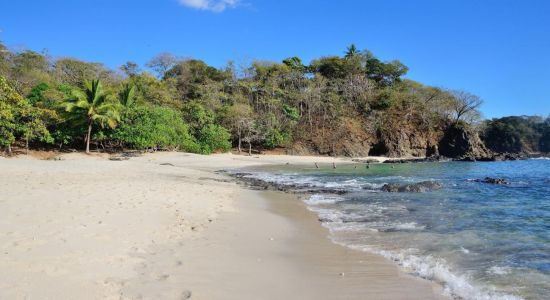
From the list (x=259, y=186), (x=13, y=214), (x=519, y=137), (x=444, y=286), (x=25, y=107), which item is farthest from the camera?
(x=519, y=137)

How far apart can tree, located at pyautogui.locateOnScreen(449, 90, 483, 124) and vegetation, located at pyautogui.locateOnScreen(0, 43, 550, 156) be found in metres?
0.15

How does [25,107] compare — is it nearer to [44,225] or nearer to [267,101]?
[44,225]

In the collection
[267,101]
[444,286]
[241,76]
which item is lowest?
[444,286]

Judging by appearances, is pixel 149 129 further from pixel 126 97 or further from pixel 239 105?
pixel 239 105

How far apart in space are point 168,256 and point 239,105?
4382cm

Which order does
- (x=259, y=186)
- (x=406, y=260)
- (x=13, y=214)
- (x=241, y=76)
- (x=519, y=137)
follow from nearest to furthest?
(x=406, y=260)
(x=13, y=214)
(x=259, y=186)
(x=241, y=76)
(x=519, y=137)

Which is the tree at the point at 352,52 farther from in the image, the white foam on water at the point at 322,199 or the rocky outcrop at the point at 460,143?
the white foam on water at the point at 322,199

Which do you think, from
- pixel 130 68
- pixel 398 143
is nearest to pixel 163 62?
pixel 130 68

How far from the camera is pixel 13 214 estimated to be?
23.4 feet

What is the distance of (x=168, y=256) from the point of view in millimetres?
5656

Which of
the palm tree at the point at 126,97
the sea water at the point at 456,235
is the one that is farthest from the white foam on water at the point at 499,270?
the palm tree at the point at 126,97

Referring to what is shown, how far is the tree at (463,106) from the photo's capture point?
58156 mm

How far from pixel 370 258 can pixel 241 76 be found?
57.8m

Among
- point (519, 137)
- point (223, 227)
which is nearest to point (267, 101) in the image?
point (223, 227)
